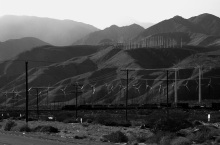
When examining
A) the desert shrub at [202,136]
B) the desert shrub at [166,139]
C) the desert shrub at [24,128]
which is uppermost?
the desert shrub at [166,139]

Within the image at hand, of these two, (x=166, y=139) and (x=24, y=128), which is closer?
(x=166, y=139)

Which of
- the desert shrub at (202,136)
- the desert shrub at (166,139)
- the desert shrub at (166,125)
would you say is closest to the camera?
the desert shrub at (166,139)

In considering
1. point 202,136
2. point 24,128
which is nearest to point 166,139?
point 202,136

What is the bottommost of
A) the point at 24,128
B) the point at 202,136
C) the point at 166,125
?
the point at 24,128

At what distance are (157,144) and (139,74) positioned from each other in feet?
526

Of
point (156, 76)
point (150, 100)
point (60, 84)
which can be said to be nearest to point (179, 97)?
point (150, 100)

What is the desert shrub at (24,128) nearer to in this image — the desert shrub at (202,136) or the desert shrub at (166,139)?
the desert shrub at (202,136)

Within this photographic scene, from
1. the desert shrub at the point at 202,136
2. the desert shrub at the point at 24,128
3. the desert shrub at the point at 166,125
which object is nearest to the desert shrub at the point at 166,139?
the desert shrub at the point at 202,136

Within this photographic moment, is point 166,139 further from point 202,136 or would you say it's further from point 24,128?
point 24,128

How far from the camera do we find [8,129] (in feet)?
150

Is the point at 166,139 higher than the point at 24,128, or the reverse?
the point at 166,139

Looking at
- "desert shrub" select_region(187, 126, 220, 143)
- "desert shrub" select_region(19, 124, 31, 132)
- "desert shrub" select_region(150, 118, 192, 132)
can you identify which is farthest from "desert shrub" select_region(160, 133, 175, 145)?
"desert shrub" select_region(19, 124, 31, 132)

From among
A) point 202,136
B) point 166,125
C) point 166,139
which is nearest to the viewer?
point 166,139

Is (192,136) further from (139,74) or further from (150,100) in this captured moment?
(139,74)
